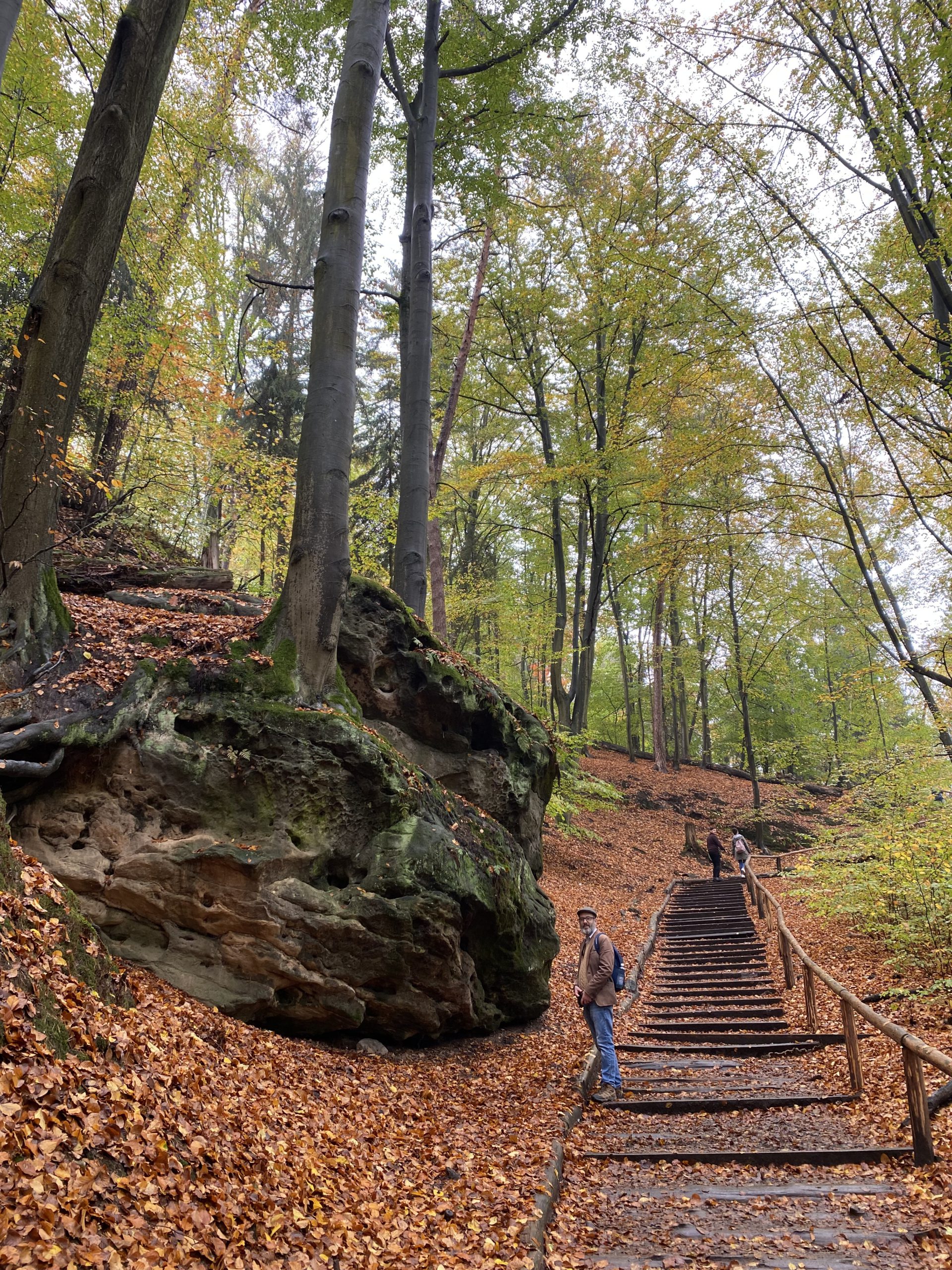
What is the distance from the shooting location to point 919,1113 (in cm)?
460

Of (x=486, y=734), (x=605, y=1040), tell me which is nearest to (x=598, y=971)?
(x=605, y=1040)

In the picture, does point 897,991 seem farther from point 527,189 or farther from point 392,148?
point 527,189

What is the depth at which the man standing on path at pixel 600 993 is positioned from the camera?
666 centimetres

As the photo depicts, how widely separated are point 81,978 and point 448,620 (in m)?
18.8

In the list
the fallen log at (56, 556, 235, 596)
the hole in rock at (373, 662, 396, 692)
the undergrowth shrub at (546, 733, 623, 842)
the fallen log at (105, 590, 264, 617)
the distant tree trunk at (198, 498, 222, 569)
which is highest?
the distant tree trunk at (198, 498, 222, 569)

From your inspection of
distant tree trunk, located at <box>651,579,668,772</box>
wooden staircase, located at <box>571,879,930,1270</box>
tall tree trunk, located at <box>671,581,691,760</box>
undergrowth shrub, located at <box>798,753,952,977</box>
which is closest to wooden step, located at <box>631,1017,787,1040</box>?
wooden staircase, located at <box>571,879,930,1270</box>

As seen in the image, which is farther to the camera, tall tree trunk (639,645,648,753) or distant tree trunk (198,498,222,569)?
tall tree trunk (639,645,648,753)

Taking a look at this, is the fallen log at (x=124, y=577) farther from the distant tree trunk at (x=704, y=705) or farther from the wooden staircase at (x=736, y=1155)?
the distant tree trunk at (x=704, y=705)

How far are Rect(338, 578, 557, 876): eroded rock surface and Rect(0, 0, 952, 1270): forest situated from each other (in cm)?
5

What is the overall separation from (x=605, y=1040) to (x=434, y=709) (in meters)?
4.05

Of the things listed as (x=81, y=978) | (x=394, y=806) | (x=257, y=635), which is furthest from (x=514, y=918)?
(x=81, y=978)

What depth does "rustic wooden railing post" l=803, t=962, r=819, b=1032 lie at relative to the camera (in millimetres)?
8133

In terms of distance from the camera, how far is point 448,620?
22.4 metres

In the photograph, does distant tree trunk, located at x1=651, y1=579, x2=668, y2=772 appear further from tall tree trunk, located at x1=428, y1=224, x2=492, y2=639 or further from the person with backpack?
tall tree trunk, located at x1=428, y1=224, x2=492, y2=639
